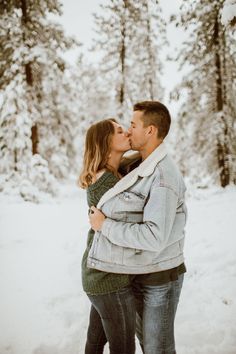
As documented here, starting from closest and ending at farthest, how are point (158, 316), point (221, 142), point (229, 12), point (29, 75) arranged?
point (158, 316) < point (229, 12) < point (29, 75) < point (221, 142)

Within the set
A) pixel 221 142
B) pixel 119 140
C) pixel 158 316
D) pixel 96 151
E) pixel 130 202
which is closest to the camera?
pixel 130 202

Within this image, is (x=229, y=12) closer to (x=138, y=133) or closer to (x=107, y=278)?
(x=138, y=133)

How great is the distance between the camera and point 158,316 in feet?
8.25

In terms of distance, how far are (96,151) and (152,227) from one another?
2.65 ft

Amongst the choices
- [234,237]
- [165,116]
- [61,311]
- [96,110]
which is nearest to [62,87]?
[96,110]

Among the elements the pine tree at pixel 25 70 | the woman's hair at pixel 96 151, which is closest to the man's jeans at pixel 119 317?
the woman's hair at pixel 96 151

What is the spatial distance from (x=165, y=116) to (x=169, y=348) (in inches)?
75.6

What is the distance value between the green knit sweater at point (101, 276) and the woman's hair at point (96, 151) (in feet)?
0.33

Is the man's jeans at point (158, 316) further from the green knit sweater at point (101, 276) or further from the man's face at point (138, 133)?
the man's face at point (138, 133)

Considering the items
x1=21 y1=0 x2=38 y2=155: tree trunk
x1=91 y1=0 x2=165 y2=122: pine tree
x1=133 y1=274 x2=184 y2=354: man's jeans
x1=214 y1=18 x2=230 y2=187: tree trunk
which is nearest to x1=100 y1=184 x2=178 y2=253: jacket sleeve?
x1=133 y1=274 x2=184 y2=354: man's jeans

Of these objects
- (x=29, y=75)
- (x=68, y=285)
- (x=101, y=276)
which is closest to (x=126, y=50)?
(x=29, y=75)

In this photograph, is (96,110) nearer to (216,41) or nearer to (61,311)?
(216,41)

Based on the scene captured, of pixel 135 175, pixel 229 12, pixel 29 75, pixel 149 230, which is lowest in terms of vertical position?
pixel 149 230

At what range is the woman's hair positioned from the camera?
2607 mm
